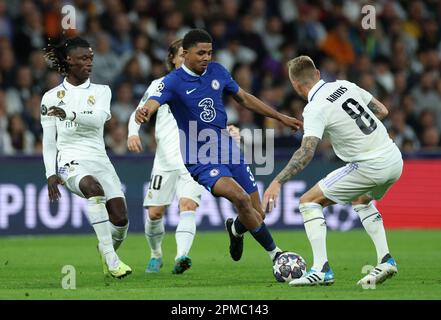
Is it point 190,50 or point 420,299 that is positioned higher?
point 190,50

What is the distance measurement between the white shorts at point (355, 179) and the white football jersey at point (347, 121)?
90 mm

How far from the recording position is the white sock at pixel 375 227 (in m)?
10.4

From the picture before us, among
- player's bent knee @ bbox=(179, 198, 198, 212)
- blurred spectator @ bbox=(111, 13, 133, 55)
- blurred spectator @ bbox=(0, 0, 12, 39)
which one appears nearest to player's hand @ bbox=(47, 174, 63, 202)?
player's bent knee @ bbox=(179, 198, 198, 212)

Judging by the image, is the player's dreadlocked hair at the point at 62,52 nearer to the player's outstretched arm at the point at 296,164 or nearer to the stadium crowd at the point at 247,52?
the player's outstretched arm at the point at 296,164

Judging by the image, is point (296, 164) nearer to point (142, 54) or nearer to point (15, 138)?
point (15, 138)

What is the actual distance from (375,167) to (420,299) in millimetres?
1695

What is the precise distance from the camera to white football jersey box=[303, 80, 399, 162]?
32.4 feet

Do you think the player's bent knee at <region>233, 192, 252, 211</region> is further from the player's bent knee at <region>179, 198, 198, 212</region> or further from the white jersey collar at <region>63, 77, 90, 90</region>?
the white jersey collar at <region>63, 77, 90, 90</region>

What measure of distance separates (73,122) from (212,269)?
236cm

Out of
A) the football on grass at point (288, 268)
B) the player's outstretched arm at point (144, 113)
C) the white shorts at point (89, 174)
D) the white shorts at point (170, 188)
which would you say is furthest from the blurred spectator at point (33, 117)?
the football on grass at point (288, 268)

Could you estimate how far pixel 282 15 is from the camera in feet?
73.8

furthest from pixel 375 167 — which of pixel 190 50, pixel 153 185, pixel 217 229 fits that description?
pixel 217 229
